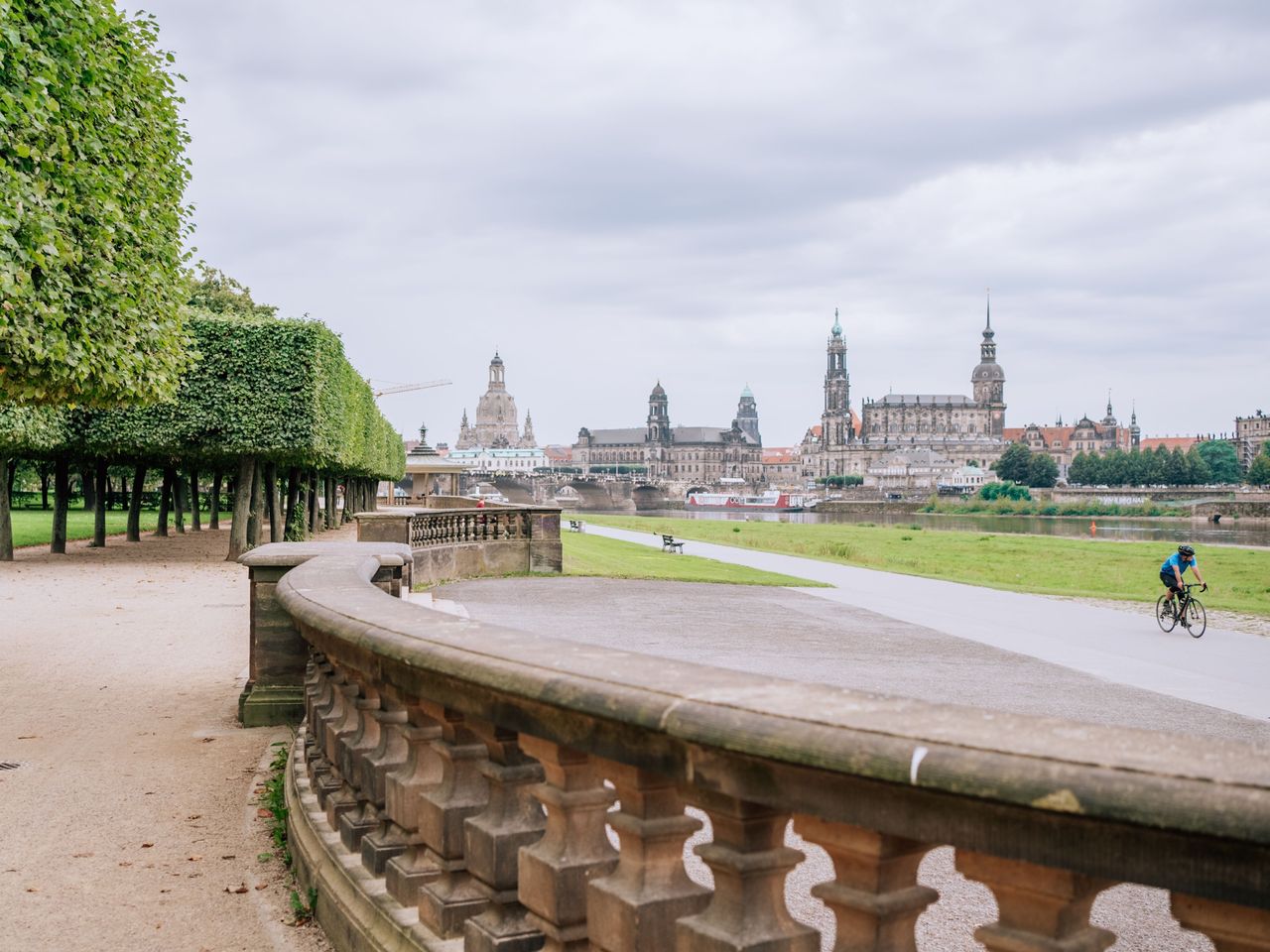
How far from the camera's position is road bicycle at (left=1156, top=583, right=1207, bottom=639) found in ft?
58.1

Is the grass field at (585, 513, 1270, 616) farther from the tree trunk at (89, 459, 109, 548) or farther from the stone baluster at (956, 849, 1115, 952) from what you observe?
the stone baluster at (956, 849, 1115, 952)

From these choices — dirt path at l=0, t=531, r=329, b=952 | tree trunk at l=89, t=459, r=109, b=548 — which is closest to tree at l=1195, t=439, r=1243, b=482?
tree trunk at l=89, t=459, r=109, b=548

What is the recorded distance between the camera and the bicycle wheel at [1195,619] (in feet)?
57.9

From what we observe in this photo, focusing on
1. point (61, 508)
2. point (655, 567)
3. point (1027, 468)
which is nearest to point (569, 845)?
point (655, 567)

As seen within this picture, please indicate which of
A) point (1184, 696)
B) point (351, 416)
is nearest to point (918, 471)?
point (351, 416)

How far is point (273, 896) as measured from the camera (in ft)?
16.1

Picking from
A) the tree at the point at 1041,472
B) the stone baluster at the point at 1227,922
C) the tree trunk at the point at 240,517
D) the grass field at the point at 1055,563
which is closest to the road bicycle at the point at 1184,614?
the grass field at the point at 1055,563

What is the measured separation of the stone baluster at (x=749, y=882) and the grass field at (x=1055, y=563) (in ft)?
78.8

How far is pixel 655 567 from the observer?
29.3 m

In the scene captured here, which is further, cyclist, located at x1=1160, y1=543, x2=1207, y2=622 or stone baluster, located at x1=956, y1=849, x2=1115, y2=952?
cyclist, located at x1=1160, y1=543, x2=1207, y2=622

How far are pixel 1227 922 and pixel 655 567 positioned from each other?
1097 inches

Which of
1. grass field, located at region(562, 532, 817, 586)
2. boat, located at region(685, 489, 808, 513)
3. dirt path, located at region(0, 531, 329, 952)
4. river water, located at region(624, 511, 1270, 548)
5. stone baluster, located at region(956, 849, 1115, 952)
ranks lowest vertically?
boat, located at region(685, 489, 808, 513)

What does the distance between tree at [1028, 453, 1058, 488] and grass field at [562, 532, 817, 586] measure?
5919 inches

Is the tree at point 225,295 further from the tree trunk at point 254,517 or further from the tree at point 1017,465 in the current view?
the tree at point 1017,465
